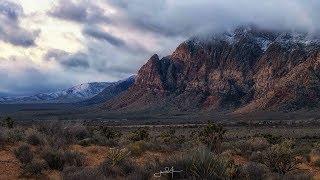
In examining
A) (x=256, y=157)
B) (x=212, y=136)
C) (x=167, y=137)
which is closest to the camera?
(x=256, y=157)

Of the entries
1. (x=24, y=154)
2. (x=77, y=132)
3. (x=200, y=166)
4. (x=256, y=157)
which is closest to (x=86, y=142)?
(x=77, y=132)

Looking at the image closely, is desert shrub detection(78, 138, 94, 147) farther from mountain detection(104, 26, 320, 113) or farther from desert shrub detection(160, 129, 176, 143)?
mountain detection(104, 26, 320, 113)

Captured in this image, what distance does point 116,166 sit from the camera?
17406 mm

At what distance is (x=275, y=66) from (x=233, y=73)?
59.2 feet

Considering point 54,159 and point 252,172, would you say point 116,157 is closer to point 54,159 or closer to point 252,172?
point 54,159

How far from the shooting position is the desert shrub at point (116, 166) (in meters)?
16.7

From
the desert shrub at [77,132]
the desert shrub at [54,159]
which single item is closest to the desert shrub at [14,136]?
the desert shrub at [77,132]

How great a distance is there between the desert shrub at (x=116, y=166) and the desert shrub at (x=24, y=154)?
10.2 feet

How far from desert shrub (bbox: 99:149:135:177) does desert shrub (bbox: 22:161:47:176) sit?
7.31 ft

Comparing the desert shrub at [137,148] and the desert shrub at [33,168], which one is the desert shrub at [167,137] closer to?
the desert shrub at [137,148]

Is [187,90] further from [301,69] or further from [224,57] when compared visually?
[301,69]

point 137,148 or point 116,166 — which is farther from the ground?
point 137,148

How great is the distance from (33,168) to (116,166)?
2.98m

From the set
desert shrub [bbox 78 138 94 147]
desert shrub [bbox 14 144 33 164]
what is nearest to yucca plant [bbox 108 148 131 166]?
desert shrub [bbox 14 144 33 164]
